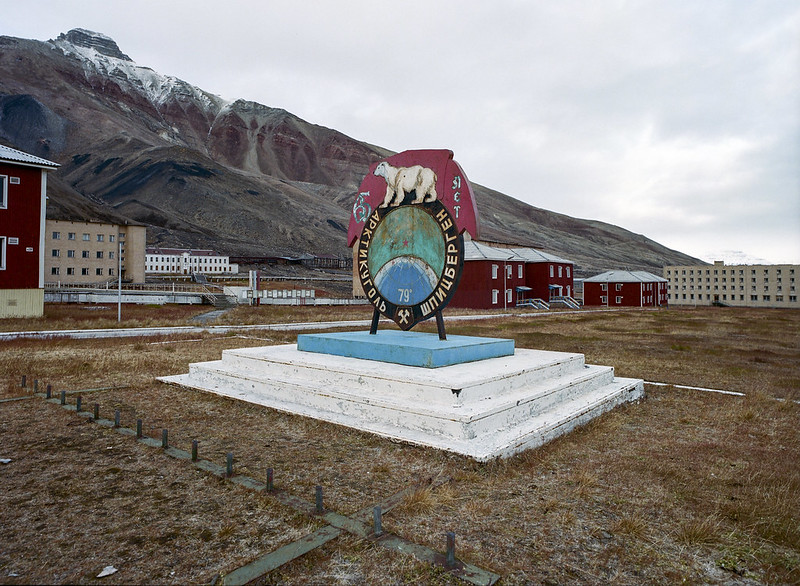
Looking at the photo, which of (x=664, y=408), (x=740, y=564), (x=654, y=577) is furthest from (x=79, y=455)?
(x=664, y=408)

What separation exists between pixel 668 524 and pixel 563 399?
183 inches

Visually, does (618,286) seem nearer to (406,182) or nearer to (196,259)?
(406,182)

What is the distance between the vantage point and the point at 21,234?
29.0m

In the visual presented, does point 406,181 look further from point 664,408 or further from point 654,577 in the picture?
point 654,577

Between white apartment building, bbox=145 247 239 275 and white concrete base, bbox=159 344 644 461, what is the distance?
3665 inches

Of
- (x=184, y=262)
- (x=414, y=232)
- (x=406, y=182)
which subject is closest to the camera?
(x=414, y=232)

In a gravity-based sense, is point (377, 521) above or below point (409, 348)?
below

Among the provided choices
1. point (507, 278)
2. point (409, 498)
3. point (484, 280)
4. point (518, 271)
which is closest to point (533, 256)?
point (518, 271)

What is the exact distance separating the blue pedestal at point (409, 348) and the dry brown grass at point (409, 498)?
7.48ft

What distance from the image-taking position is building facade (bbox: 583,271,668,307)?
70.8m

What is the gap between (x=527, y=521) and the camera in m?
4.75

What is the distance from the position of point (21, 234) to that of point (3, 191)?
8.68 ft

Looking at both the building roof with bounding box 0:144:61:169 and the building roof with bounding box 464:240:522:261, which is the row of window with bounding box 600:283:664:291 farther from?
the building roof with bounding box 0:144:61:169

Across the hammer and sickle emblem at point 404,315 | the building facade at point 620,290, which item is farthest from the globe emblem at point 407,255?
the building facade at point 620,290
